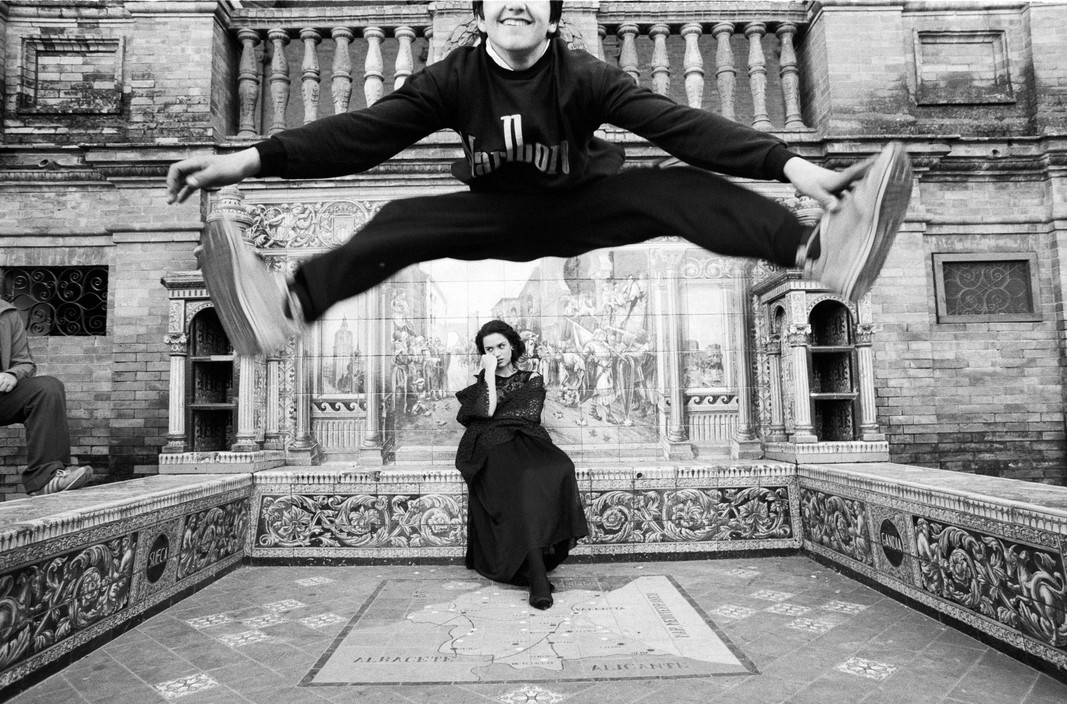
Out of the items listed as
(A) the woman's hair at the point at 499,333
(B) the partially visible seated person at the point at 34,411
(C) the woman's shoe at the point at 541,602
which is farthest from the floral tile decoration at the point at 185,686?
(A) the woman's hair at the point at 499,333

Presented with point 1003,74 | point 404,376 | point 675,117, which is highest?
point 1003,74

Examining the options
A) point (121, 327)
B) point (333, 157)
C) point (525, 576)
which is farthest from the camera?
point (121, 327)

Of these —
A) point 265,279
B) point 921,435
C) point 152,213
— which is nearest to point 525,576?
point 265,279

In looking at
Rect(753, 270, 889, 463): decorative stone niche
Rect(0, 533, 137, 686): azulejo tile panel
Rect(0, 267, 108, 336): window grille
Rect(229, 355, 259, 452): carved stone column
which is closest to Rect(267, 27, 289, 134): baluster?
Rect(0, 267, 108, 336): window grille

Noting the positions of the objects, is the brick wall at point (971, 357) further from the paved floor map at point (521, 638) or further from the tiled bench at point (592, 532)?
the paved floor map at point (521, 638)

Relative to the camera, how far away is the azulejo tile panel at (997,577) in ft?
10.8

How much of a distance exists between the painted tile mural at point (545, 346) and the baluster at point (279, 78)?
2294mm

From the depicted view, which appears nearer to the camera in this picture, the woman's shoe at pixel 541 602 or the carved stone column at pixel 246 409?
the woman's shoe at pixel 541 602

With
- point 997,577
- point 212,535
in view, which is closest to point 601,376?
point 212,535

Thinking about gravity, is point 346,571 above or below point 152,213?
below

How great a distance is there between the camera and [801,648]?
3795 mm

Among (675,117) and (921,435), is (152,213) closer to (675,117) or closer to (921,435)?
(675,117)

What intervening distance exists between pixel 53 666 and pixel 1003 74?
10.1 meters

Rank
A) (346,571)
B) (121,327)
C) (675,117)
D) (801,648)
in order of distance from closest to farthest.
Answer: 1. (675,117)
2. (801,648)
3. (346,571)
4. (121,327)
